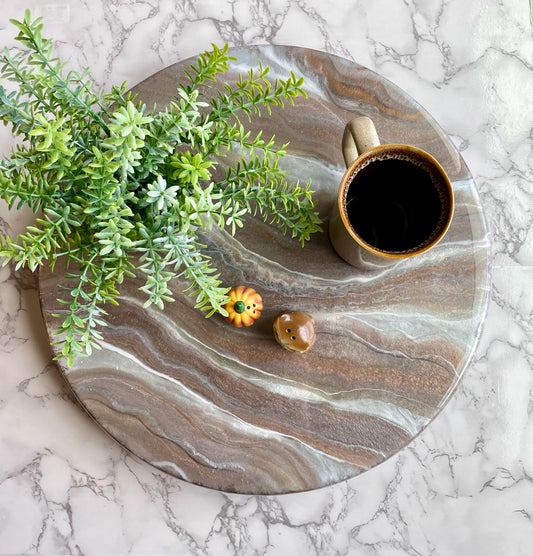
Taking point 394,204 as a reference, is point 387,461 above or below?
below

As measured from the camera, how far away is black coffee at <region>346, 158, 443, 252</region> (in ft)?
2.13

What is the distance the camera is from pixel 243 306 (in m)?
0.70

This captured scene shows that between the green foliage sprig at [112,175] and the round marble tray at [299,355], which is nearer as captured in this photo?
the green foliage sprig at [112,175]

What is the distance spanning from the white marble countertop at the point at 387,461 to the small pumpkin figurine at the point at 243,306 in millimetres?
328

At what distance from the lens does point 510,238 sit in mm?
955

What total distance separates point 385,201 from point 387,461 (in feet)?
1.49

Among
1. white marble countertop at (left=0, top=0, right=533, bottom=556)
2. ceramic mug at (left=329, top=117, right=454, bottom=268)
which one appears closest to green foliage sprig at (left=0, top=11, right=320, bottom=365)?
ceramic mug at (left=329, top=117, right=454, bottom=268)

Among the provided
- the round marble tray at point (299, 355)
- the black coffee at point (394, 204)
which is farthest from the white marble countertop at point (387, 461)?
the black coffee at point (394, 204)

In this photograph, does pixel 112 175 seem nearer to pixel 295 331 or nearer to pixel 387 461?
→ pixel 295 331

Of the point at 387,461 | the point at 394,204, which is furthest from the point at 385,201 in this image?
the point at 387,461

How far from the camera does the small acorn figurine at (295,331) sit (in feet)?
2.28

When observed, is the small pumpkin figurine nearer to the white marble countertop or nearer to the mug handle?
the mug handle

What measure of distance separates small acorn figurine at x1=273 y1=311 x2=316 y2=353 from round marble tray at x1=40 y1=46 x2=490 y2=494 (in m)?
0.03

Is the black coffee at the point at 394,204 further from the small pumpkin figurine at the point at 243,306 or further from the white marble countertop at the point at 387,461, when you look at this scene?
the white marble countertop at the point at 387,461
